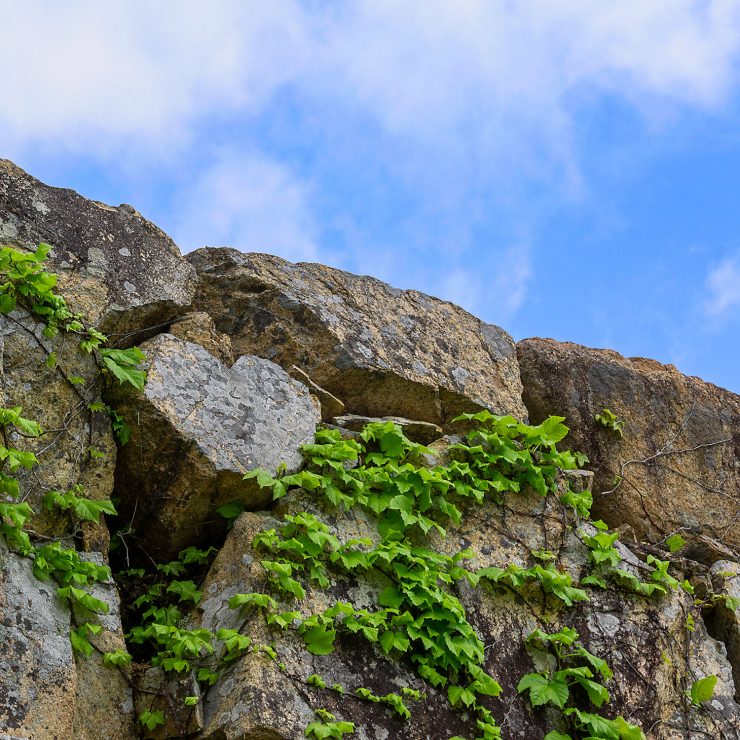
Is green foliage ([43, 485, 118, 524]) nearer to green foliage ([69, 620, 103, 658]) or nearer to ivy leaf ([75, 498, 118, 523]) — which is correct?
ivy leaf ([75, 498, 118, 523])

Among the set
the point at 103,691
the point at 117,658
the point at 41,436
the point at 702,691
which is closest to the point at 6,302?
the point at 41,436

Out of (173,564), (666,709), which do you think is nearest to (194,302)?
(173,564)

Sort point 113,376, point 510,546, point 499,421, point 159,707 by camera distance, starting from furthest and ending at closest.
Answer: point 499,421 → point 510,546 → point 113,376 → point 159,707

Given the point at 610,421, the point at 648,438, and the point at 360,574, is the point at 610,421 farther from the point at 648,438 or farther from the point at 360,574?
the point at 360,574

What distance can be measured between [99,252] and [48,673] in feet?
10.8

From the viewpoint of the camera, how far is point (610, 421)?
957 cm

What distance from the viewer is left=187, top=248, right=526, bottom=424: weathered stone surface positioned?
8188 millimetres

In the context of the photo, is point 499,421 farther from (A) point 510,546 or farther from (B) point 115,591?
(B) point 115,591

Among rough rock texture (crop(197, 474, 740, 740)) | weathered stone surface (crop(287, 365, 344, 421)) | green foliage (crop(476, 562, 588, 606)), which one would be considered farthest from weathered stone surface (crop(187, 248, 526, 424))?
green foliage (crop(476, 562, 588, 606))

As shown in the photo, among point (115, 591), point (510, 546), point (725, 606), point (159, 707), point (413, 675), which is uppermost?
point (725, 606)

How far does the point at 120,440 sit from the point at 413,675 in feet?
8.68

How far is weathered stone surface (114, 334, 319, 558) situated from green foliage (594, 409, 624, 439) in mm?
3760

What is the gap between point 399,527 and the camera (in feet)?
22.9

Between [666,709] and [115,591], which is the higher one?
[666,709]
